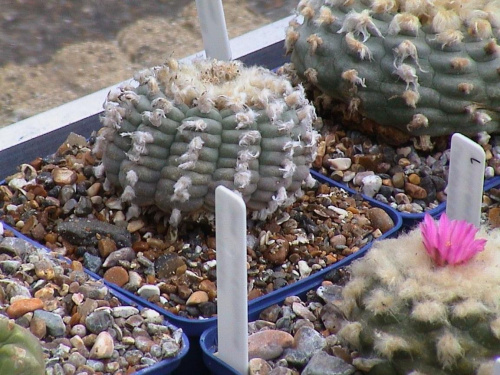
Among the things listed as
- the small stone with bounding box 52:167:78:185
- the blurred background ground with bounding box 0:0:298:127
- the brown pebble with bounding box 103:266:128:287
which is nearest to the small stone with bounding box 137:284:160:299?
the brown pebble with bounding box 103:266:128:287

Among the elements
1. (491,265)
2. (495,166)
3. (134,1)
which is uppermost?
(491,265)

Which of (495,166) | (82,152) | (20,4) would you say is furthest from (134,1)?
(495,166)

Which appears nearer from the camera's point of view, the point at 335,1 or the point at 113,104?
the point at 113,104

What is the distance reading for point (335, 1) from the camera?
1.96 m

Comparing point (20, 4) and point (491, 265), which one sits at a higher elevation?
point (491, 265)

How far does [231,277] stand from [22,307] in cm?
36

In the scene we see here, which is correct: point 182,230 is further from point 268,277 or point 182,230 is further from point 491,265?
point 491,265

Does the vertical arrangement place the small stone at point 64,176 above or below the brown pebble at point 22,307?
below

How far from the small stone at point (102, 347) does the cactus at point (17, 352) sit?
20 cm

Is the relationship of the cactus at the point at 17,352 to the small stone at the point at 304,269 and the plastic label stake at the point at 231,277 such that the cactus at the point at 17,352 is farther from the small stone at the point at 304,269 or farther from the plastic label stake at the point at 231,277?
the small stone at the point at 304,269

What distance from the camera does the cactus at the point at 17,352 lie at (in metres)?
1.09

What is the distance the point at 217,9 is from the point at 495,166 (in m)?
0.69

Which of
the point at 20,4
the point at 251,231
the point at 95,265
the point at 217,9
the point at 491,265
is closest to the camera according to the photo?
the point at 491,265

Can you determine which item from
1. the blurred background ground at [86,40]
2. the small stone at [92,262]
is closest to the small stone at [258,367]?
the small stone at [92,262]
